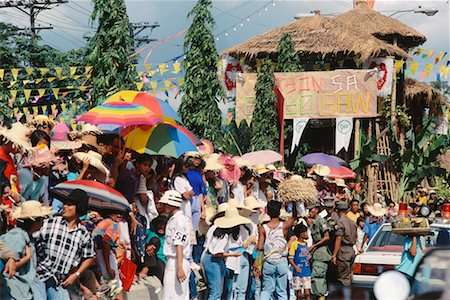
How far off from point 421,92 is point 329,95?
5775mm

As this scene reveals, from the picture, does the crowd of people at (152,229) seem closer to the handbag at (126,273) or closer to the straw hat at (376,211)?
the handbag at (126,273)

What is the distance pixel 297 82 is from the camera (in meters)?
27.0

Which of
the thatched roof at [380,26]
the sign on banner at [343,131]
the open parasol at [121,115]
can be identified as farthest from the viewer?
the thatched roof at [380,26]

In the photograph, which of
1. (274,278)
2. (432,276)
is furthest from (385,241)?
(432,276)

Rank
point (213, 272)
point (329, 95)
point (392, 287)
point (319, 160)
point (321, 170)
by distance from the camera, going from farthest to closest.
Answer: point (329, 95), point (319, 160), point (321, 170), point (213, 272), point (392, 287)

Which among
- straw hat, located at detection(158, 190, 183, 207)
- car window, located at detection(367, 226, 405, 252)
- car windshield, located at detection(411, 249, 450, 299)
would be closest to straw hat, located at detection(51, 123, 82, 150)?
straw hat, located at detection(158, 190, 183, 207)

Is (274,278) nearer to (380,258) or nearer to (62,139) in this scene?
(380,258)

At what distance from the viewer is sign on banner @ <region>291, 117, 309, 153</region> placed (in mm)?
26797

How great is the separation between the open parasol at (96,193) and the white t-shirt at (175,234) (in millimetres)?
699

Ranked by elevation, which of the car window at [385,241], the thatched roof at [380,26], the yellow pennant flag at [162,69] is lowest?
the car window at [385,241]

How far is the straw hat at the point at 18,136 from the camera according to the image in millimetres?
8312

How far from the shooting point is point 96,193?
26.3 feet

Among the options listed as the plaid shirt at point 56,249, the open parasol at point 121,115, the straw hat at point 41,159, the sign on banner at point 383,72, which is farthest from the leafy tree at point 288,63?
the plaid shirt at point 56,249

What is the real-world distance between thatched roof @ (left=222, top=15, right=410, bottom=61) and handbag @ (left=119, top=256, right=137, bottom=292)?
1980cm
